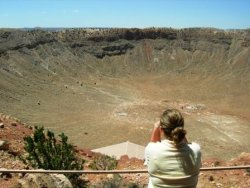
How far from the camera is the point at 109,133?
39.0m

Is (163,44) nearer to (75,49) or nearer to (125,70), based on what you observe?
(125,70)

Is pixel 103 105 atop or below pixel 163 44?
below

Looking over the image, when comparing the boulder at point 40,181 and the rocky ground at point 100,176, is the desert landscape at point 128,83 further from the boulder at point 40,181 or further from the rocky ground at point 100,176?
the boulder at point 40,181

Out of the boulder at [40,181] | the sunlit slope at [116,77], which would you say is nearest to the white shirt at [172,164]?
the boulder at [40,181]

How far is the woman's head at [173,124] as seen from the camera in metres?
3.52

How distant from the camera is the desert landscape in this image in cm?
4078

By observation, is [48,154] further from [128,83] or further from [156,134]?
[128,83]

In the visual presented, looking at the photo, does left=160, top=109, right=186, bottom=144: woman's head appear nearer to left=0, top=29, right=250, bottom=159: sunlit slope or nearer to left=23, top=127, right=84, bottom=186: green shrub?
left=23, top=127, right=84, bottom=186: green shrub

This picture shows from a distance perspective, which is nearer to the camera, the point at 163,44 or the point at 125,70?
the point at 125,70

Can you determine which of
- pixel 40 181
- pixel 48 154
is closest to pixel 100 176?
pixel 48 154

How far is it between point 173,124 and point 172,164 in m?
0.35

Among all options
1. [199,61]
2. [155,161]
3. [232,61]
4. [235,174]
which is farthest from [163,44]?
[155,161]

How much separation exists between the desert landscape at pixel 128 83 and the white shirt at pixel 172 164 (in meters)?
28.7

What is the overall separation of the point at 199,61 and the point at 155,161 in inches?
3023
